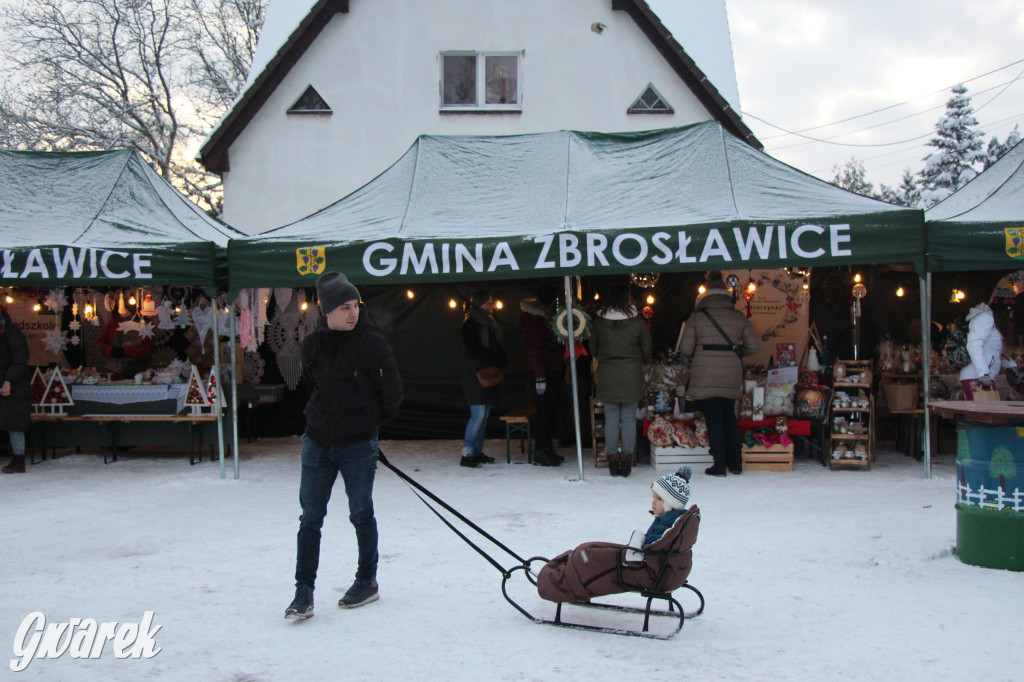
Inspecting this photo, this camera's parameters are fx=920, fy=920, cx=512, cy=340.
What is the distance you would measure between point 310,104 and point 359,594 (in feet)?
37.9

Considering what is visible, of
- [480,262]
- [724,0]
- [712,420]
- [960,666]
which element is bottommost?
A: [960,666]

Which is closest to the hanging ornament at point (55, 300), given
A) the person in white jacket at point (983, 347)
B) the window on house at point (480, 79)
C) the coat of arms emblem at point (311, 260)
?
the coat of arms emblem at point (311, 260)

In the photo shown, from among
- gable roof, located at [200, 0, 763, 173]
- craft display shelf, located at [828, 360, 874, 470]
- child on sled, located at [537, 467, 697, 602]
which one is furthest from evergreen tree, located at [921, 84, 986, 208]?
child on sled, located at [537, 467, 697, 602]

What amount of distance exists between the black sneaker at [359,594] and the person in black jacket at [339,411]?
0.23 m

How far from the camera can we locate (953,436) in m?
10.5

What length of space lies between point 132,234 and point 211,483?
101 inches

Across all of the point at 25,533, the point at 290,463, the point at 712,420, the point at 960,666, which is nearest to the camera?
the point at 960,666

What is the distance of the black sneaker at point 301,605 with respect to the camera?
462cm

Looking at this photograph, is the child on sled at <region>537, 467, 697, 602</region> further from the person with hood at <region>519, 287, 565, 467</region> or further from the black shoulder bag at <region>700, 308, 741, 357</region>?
the person with hood at <region>519, 287, 565, 467</region>

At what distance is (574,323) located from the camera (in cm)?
920

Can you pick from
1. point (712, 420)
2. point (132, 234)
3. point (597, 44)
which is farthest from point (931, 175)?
point (132, 234)

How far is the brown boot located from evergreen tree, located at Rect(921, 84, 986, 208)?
36146 millimetres

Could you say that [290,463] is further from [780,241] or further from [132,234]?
[780,241]

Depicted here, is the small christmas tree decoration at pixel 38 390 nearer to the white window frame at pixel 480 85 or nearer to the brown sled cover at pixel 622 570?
the white window frame at pixel 480 85
